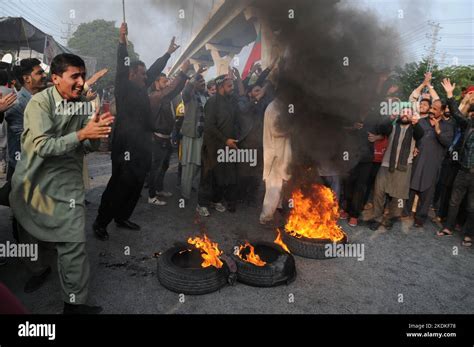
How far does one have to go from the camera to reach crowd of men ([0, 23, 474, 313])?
295 centimetres

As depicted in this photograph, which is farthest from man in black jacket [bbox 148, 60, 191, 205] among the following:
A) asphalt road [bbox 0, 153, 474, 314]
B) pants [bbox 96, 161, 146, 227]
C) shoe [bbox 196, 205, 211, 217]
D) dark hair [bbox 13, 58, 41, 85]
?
dark hair [bbox 13, 58, 41, 85]

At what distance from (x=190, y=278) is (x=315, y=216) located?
243 centimetres

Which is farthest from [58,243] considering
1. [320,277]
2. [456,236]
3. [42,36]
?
[42,36]

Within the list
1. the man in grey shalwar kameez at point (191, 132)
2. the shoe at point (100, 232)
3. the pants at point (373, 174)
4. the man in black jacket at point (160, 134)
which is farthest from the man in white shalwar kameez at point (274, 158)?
the shoe at point (100, 232)

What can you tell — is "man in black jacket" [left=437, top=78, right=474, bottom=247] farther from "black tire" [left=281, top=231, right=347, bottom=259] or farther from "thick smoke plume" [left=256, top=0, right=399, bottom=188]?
"black tire" [left=281, top=231, right=347, bottom=259]

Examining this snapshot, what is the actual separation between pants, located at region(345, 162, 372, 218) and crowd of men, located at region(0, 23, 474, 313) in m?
0.02

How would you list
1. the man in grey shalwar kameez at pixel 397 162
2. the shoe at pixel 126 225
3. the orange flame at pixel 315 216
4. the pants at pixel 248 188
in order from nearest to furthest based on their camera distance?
the orange flame at pixel 315 216
the shoe at pixel 126 225
the man in grey shalwar kameez at pixel 397 162
the pants at pixel 248 188

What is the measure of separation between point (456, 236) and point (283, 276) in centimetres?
402

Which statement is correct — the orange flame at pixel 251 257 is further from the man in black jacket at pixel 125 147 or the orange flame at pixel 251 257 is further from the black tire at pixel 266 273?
the man in black jacket at pixel 125 147

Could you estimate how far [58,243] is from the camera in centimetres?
298

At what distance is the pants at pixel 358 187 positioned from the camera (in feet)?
20.7

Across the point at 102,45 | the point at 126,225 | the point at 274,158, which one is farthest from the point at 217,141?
the point at 102,45

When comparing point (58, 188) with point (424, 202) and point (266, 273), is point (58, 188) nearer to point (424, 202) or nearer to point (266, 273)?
point (266, 273)
